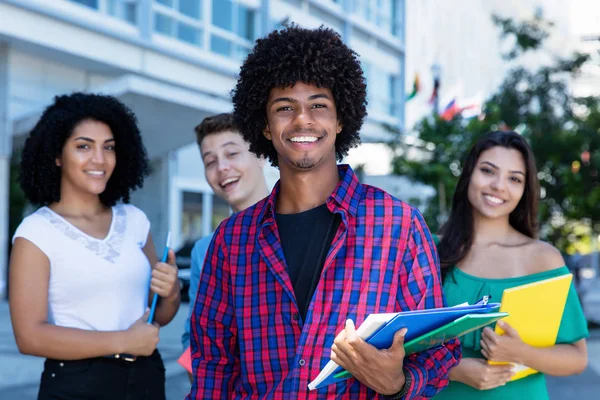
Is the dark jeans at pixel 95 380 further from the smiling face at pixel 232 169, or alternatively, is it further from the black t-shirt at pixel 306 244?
the black t-shirt at pixel 306 244

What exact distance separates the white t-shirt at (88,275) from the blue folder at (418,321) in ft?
4.45

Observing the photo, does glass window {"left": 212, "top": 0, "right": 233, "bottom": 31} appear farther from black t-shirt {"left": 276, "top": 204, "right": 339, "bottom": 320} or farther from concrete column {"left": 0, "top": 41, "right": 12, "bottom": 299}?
black t-shirt {"left": 276, "top": 204, "right": 339, "bottom": 320}

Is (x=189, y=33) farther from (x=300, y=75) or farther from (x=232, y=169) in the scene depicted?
(x=300, y=75)

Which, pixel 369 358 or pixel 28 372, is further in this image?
pixel 28 372

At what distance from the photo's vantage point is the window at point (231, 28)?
67.3 feet

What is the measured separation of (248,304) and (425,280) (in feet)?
1.72

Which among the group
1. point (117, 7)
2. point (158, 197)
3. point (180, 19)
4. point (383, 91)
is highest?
point (383, 91)

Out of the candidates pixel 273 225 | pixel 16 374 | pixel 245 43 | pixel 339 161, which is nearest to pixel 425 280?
pixel 273 225

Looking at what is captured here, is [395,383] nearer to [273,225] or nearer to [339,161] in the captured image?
[273,225]

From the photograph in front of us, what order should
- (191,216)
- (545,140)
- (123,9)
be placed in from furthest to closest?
(191,216)
(123,9)
(545,140)

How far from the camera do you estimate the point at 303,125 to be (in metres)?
2.35

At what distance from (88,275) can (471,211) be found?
166cm

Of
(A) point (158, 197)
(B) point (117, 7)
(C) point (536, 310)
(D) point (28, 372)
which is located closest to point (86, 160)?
(C) point (536, 310)

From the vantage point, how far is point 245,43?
21672 millimetres
